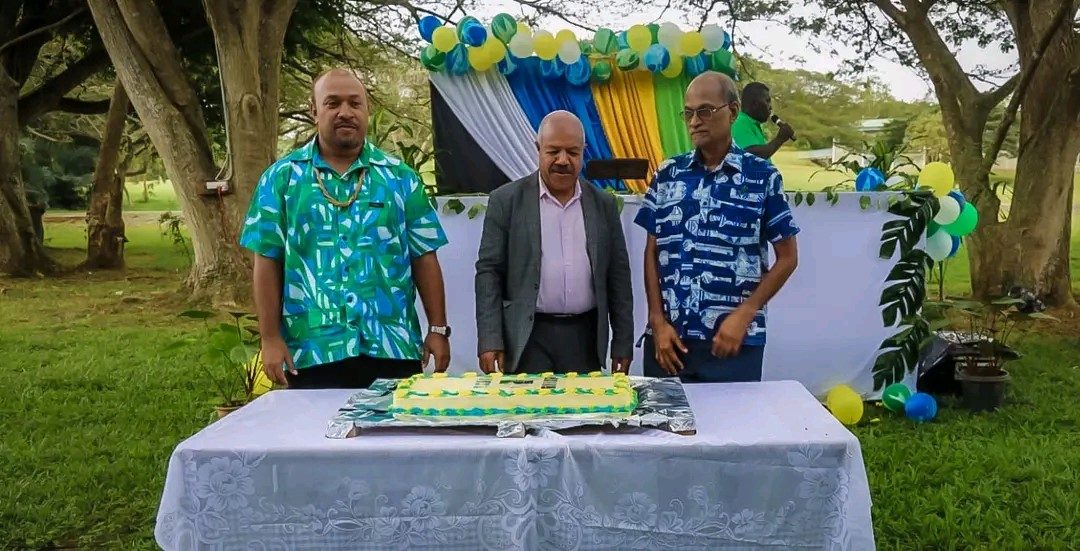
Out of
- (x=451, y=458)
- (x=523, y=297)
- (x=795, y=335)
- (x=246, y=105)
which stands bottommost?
(x=795, y=335)

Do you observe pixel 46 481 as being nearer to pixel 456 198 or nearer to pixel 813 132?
pixel 456 198

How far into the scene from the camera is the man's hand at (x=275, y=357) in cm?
226

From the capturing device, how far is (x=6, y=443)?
4.67 meters

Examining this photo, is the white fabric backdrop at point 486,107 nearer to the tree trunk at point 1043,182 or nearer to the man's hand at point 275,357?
the man's hand at point 275,357

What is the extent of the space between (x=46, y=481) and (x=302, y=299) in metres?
2.56

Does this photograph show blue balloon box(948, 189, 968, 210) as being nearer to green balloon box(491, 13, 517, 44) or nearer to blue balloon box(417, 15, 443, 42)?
green balloon box(491, 13, 517, 44)

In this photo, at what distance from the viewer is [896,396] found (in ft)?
16.1

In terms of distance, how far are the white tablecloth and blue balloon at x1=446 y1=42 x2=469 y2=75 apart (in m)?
4.50

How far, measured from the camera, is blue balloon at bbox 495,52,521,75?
5895mm

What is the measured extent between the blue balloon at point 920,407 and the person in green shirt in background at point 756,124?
5.06ft

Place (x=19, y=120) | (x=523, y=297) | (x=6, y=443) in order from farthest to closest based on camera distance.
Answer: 1. (x=19, y=120)
2. (x=6, y=443)
3. (x=523, y=297)

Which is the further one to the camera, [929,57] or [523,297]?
[929,57]

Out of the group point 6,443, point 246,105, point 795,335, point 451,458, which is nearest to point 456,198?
point 795,335

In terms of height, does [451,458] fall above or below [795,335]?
above
